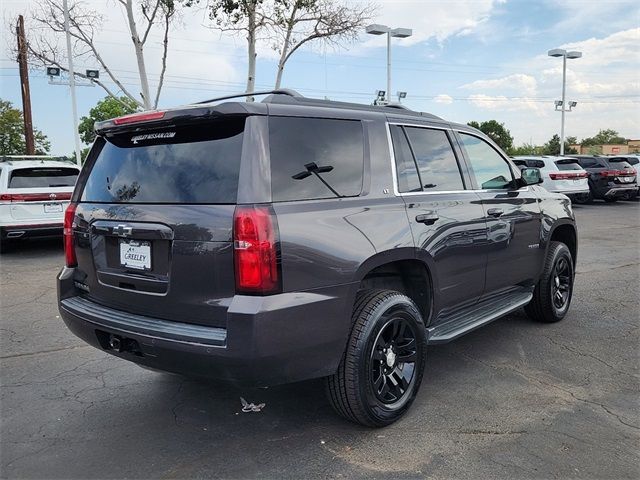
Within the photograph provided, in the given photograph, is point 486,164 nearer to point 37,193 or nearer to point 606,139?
point 37,193

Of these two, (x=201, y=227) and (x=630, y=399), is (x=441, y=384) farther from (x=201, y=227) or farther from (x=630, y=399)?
(x=201, y=227)

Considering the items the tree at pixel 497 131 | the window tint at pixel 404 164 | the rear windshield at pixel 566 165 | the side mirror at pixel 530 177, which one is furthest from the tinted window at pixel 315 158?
the tree at pixel 497 131

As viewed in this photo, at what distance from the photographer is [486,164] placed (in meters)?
4.63

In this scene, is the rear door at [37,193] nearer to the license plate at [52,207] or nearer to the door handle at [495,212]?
the license plate at [52,207]

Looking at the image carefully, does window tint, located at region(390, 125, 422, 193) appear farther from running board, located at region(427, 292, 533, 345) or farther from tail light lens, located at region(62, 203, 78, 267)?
tail light lens, located at region(62, 203, 78, 267)

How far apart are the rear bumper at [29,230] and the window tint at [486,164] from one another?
7848 mm

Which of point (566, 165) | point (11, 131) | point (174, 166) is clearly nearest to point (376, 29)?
point (566, 165)

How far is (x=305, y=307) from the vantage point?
9.09 ft

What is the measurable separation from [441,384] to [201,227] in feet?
7.28

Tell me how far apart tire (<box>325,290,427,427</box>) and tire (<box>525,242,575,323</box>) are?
227 centimetres

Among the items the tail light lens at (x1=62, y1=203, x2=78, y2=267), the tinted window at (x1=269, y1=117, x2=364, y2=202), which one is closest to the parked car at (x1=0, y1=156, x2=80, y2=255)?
the tail light lens at (x1=62, y1=203, x2=78, y2=267)

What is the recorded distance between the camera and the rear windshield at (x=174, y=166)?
2.83m

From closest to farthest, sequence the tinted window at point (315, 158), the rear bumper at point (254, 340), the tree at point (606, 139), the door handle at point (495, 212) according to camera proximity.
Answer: the rear bumper at point (254, 340) → the tinted window at point (315, 158) → the door handle at point (495, 212) → the tree at point (606, 139)

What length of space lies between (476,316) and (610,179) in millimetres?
18432
